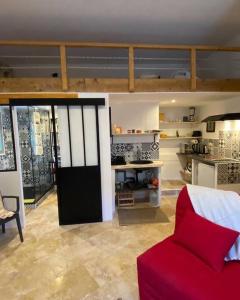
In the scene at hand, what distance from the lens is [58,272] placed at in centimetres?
227

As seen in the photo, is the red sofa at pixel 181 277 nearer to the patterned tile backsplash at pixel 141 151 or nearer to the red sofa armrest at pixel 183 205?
Answer: the red sofa armrest at pixel 183 205

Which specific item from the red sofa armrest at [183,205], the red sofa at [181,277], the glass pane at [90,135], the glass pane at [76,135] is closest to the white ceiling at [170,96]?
the glass pane at [90,135]

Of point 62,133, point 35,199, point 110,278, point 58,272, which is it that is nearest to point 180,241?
point 110,278

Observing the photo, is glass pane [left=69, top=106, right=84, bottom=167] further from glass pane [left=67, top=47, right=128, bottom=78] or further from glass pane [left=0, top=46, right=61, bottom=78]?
glass pane [left=67, top=47, right=128, bottom=78]

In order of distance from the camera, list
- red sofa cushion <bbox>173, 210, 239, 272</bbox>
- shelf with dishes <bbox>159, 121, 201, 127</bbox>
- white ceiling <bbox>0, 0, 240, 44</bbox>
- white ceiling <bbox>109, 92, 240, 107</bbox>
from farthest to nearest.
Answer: shelf with dishes <bbox>159, 121, 201, 127</bbox> → white ceiling <bbox>109, 92, 240, 107</bbox> → white ceiling <bbox>0, 0, 240, 44</bbox> → red sofa cushion <bbox>173, 210, 239, 272</bbox>

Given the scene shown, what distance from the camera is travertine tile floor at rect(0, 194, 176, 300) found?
2000mm

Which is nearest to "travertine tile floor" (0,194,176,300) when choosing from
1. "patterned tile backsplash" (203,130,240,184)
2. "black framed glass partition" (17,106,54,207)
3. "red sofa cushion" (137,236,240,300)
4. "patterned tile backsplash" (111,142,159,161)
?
"red sofa cushion" (137,236,240,300)

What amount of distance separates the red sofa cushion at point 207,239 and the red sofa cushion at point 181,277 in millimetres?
50

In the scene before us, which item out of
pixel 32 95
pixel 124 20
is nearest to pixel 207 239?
pixel 32 95

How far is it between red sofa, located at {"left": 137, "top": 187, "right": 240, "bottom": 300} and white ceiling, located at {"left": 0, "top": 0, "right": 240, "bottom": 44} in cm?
302

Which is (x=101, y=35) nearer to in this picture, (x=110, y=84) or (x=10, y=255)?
(x=110, y=84)

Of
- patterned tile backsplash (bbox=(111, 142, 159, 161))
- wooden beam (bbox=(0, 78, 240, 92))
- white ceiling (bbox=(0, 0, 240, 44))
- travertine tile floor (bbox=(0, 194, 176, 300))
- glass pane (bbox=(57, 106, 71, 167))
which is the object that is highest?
white ceiling (bbox=(0, 0, 240, 44))

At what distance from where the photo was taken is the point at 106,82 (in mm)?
3244

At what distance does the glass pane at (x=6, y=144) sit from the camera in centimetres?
317
